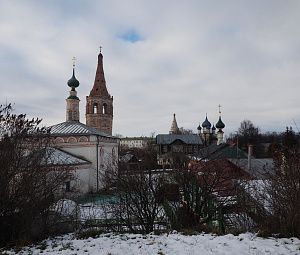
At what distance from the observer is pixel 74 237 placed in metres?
9.35

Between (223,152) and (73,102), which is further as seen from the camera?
(73,102)

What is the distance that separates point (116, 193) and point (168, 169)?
200cm

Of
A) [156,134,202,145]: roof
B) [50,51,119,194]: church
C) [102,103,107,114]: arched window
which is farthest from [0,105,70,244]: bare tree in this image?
[156,134,202,145]: roof

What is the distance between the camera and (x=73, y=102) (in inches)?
1211

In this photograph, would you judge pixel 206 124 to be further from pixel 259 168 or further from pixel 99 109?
pixel 259 168

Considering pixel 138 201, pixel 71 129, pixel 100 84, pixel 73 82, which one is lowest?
pixel 138 201

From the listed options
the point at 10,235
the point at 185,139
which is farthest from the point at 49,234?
the point at 185,139

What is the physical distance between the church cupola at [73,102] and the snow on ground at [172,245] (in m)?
22.2

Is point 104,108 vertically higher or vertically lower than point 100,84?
lower

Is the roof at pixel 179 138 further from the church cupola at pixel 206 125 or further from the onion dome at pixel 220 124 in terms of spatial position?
the onion dome at pixel 220 124

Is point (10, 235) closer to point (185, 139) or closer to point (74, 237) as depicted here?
point (74, 237)

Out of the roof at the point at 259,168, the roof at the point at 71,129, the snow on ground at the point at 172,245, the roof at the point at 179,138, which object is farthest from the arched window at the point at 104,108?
the snow on ground at the point at 172,245

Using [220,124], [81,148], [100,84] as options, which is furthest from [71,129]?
[220,124]

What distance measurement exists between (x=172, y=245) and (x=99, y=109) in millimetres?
37841
